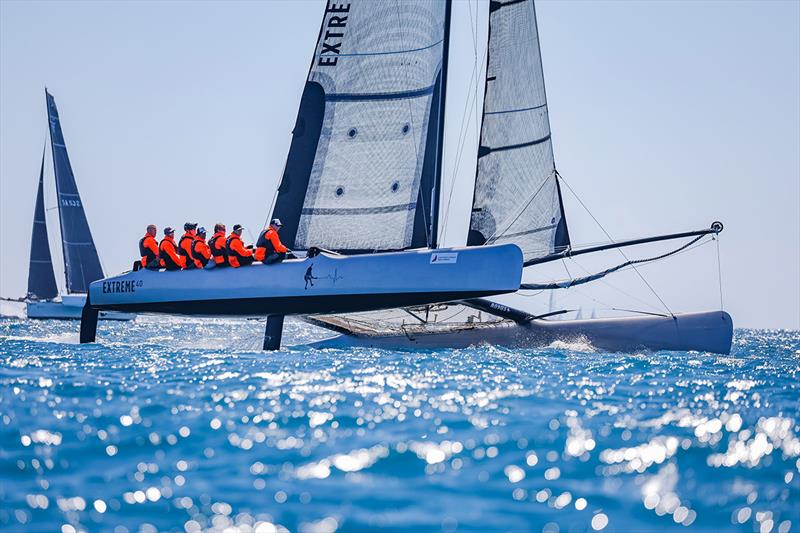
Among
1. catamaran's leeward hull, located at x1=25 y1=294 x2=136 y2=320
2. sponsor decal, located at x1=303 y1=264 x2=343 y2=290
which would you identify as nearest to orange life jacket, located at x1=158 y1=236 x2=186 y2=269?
sponsor decal, located at x1=303 y1=264 x2=343 y2=290

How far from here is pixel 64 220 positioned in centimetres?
3822

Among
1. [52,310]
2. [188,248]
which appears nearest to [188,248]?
[188,248]

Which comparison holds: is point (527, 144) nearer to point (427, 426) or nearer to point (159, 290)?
point (159, 290)

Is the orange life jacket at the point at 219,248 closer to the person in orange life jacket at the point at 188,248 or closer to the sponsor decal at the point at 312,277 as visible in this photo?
the person in orange life jacket at the point at 188,248

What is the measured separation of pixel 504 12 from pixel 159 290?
8250 mm

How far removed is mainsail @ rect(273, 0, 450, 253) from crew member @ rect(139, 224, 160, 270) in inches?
86.4

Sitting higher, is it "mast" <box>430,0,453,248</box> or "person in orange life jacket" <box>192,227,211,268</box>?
"mast" <box>430,0,453,248</box>

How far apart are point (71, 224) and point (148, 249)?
2285 centimetres

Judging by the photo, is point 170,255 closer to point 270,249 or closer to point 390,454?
point 270,249

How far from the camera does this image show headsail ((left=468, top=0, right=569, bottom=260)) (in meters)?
18.6

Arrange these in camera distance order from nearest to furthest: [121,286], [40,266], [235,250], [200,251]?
[235,250] < [200,251] < [121,286] < [40,266]

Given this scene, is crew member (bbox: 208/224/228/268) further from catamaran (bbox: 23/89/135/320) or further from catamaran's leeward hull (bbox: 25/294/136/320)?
catamaran's leeward hull (bbox: 25/294/136/320)

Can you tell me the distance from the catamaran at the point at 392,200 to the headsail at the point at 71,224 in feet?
64.6

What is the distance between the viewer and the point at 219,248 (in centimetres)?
1597
